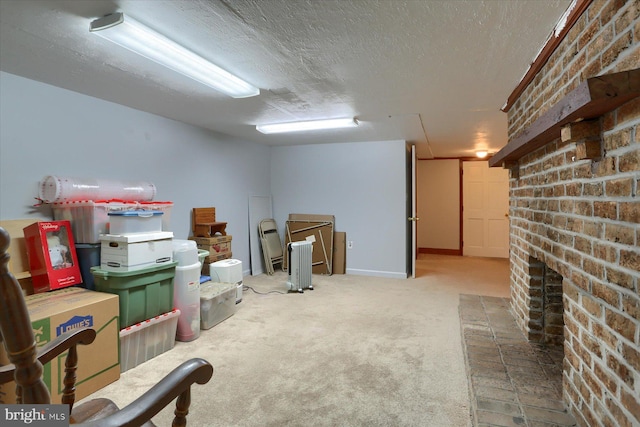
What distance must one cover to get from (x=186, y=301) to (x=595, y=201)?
117 inches

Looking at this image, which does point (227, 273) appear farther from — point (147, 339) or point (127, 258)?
point (127, 258)

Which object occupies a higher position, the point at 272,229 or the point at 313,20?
the point at 313,20

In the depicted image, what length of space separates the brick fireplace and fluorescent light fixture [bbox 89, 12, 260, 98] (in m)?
2.06

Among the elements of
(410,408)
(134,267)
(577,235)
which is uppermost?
(577,235)

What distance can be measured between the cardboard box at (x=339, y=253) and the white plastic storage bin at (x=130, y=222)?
3.35 meters

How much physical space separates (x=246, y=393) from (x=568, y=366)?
6.41 ft

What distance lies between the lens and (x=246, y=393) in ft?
6.84

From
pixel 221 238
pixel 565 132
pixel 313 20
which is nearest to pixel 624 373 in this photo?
pixel 565 132

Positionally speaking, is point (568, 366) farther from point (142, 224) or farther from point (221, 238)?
point (221, 238)

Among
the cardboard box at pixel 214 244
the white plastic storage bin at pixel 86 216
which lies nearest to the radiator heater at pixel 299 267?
the cardboard box at pixel 214 244

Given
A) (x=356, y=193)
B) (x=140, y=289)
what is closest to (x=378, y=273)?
(x=356, y=193)

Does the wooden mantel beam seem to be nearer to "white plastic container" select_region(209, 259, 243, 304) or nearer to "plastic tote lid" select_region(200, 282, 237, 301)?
"plastic tote lid" select_region(200, 282, 237, 301)

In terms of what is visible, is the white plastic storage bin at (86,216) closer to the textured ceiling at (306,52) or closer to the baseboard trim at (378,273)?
the textured ceiling at (306,52)

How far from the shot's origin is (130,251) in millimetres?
2398
